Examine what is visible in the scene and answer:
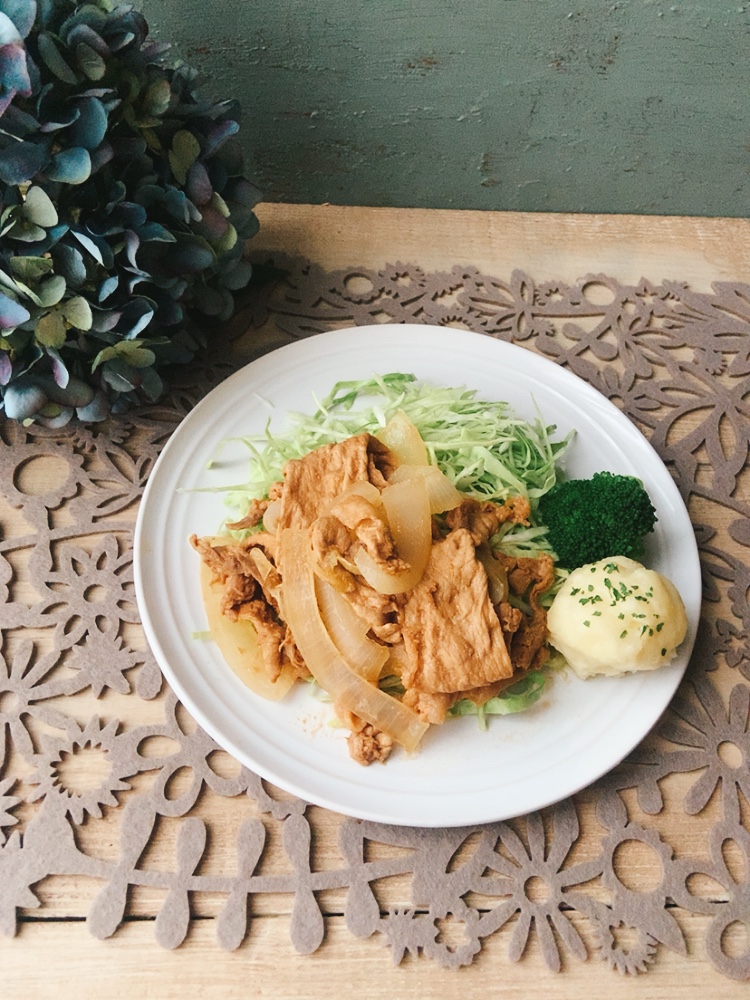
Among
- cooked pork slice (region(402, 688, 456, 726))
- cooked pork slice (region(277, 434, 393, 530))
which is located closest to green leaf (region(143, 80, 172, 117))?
cooked pork slice (region(277, 434, 393, 530))

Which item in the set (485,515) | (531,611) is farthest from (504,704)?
(485,515)

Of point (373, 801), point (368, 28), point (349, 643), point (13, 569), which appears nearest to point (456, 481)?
point (349, 643)

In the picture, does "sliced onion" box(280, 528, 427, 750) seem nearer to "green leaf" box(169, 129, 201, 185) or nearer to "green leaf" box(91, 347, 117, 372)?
"green leaf" box(91, 347, 117, 372)

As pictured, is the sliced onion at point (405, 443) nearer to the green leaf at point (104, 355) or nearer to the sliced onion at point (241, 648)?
the sliced onion at point (241, 648)

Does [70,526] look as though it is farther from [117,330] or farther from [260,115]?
[260,115]

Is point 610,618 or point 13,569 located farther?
point 13,569

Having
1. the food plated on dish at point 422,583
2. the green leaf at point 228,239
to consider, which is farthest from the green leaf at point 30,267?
the food plated on dish at point 422,583

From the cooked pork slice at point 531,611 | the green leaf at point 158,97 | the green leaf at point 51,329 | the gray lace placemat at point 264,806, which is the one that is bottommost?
the gray lace placemat at point 264,806

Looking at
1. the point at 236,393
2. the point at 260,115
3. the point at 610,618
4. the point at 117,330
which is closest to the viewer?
the point at 610,618
